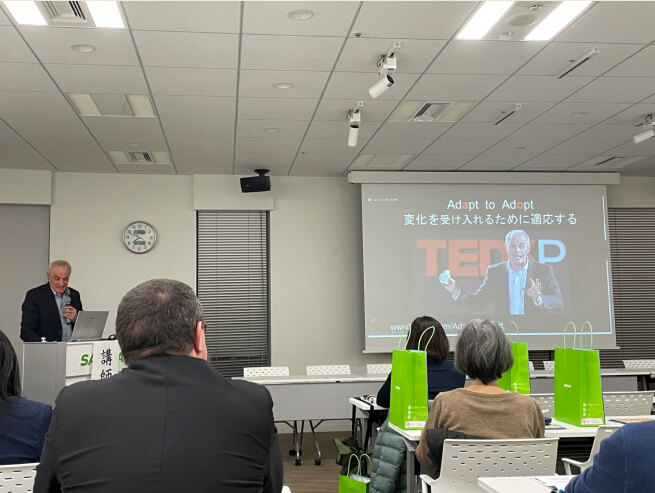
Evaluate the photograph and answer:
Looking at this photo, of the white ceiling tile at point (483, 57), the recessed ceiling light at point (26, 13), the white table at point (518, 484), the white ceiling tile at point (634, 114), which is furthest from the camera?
the white ceiling tile at point (634, 114)

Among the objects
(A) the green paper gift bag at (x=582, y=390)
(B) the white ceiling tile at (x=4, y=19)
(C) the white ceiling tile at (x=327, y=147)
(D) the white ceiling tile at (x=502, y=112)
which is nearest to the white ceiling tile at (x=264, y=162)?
(C) the white ceiling tile at (x=327, y=147)

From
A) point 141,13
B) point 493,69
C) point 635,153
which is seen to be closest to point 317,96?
point 493,69

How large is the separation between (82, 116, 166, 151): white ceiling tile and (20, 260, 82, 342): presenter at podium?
134cm

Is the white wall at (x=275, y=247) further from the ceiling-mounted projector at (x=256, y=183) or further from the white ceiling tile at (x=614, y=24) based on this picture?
the white ceiling tile at (x=614, y=24)

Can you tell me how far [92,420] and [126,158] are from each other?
6.63 metres

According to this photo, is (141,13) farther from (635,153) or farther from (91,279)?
(635,153)

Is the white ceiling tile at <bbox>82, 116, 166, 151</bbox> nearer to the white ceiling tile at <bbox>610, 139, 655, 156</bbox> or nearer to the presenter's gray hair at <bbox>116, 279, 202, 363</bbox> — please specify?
the presenter's gray hair at <bbox>116, 279, 202, 363</bbox>

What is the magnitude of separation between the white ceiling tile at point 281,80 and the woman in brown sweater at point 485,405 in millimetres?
2767

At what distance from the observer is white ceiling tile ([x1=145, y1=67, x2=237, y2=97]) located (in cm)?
493

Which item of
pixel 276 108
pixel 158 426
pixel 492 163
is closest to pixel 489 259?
pixel 492 163

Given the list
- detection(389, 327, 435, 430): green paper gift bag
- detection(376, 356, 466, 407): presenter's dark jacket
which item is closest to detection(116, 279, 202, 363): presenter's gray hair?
detection(389, 327, 435, 430): green paper gift bag

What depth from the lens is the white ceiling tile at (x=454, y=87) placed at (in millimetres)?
5184

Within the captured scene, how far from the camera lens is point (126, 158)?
7.55m

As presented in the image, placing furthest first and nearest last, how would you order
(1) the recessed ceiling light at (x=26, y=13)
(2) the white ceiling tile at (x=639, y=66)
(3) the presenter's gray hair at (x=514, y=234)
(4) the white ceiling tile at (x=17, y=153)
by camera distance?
(3) the presenter's gray hair at (x=514, y=234) < (4) the white ceiling tile at (x=17, y=153) < (2) the white ceiling tile at (x=639, y=66) < (1) the recessed ceiling light at (x=26, y=13)
